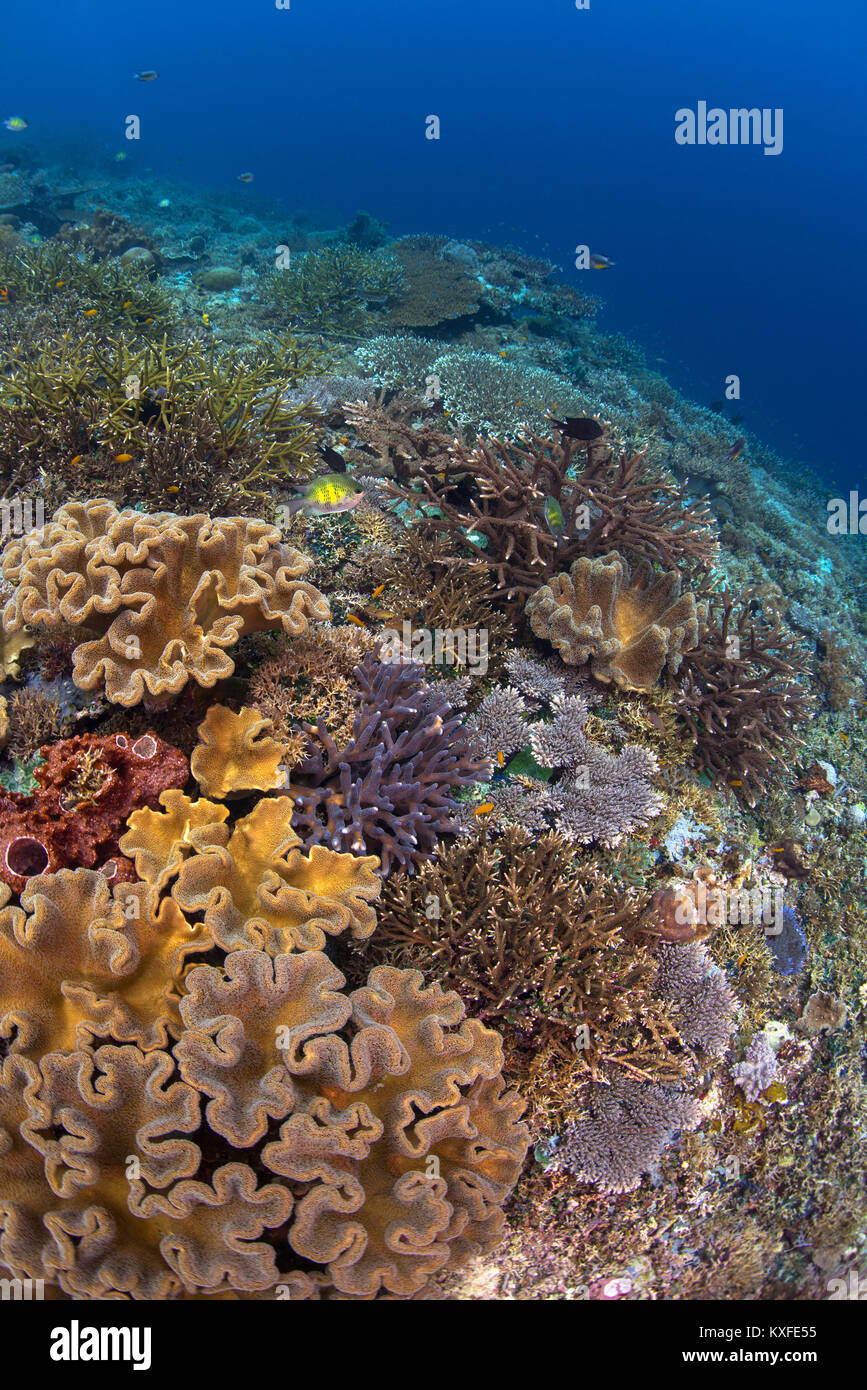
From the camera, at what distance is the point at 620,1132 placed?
316 cm

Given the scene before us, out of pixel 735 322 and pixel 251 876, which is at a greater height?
pixel 735 322

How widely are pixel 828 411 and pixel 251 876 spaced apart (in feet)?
271

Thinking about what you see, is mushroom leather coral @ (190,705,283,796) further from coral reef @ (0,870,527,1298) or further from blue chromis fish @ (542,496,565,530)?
blue chromis fish @ (542,496,565,530)

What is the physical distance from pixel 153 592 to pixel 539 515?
10.2ft

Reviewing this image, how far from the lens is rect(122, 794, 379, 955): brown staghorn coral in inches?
99.8

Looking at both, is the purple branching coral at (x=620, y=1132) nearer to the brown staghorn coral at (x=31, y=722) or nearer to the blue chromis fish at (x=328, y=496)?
the brown staghorn coral at (x=31, y=722)

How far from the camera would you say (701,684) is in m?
5.08

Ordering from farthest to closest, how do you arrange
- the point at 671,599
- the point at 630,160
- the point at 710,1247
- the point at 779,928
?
the point at 630,160 < the point at 671,599 < the point at 779,928 < the point at 710,1247

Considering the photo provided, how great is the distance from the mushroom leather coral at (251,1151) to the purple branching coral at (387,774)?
0.96m

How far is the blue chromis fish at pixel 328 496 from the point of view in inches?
210

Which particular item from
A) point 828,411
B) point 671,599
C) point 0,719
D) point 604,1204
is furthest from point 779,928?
point 828,411

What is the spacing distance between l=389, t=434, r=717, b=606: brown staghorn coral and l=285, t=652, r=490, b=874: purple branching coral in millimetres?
1524

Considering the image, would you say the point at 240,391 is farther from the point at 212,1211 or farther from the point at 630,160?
the point at 630,160

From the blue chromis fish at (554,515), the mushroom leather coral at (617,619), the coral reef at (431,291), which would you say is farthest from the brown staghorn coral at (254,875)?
the coral reef at (431,291)
